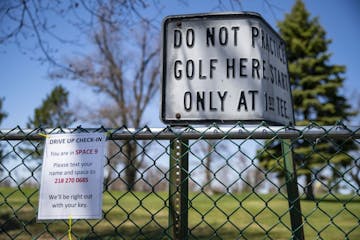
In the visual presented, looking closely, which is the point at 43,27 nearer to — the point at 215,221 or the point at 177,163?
the point at 177,163

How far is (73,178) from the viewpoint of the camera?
187 centimetres

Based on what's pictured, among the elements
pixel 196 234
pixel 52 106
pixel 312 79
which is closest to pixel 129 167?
pixel 196 234

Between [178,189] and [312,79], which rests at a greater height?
[312,79]

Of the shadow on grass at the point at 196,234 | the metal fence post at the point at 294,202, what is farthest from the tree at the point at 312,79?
the metal fence post at the point at 294,202

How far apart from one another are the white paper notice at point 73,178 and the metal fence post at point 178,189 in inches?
14.9

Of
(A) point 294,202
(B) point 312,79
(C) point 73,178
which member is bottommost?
(A) point 294,202

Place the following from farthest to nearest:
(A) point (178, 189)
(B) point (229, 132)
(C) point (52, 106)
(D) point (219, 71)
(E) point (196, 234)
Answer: (C) point (52, 106) < (E) point (196, 234) < (D) point (219, 71) < (A) point (178, 189) < (B) point (229, 132)

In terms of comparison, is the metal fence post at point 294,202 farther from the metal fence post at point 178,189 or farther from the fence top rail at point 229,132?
the metal fence post at point 178,189

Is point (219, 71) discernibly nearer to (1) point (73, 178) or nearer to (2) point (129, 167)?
(1) point (73, 178)

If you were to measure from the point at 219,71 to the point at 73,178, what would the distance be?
3.16ft

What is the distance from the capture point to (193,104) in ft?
6.66

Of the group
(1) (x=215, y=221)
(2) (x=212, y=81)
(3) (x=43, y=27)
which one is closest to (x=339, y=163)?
(1) (x=215, y=221)

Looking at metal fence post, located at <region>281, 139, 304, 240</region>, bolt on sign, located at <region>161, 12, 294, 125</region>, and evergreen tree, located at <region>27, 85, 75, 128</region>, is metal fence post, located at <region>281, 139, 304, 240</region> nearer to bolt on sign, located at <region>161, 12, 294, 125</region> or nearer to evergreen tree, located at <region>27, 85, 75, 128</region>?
bolt on sign, located at <region>161, 12, 294, 125</region>

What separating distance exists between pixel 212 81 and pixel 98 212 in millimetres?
914
